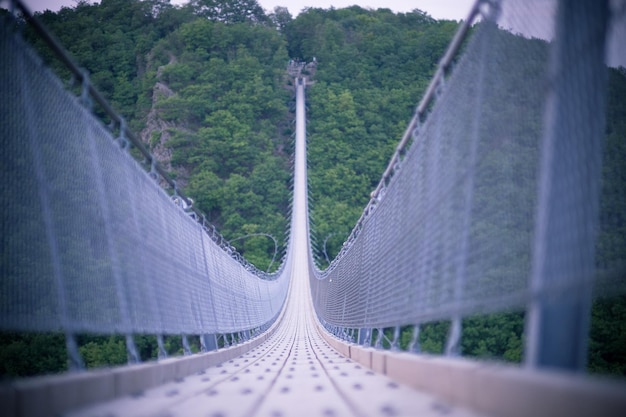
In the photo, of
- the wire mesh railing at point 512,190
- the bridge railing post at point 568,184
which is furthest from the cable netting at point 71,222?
the bridge railing post at point 568,184

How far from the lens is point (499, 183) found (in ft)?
12.0

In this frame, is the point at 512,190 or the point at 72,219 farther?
the point at 72,219

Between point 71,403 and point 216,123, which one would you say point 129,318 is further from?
point 216,123

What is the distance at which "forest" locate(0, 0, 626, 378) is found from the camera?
5934 cm

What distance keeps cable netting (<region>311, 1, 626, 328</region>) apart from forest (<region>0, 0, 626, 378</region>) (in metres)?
44.5

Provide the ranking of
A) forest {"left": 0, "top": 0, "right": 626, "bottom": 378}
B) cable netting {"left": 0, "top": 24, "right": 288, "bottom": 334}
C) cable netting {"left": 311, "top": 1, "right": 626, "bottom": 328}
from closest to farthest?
cable netting {"left": 311, "top": 1, "right": 626, "bottom": 328}
cable netting {"left": 0, "top": 24, "right": 288, "bottom": 334}
forest {"left": 0, "top": 0, "right": 626, "bottom": 378}

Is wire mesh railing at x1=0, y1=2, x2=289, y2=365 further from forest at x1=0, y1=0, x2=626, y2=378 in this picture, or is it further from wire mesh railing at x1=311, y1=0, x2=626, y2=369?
forest at x1=0, y1=0, x2=626, y2=378

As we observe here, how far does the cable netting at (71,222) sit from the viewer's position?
11.2 feet

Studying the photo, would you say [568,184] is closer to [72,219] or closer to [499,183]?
[499,183]

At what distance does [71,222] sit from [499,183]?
219 centimetres

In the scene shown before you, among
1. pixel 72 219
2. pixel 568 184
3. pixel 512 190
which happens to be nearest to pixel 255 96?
pixel 72 219

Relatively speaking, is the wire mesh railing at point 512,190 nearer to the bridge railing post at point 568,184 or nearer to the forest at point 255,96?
the bridge railing post at point 568,184

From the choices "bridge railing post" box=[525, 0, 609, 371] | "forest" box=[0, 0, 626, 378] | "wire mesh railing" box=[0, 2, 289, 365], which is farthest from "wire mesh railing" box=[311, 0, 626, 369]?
"forest" box=[0, 0, 626, 378]

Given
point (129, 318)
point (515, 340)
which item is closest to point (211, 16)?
point (515, 340)
